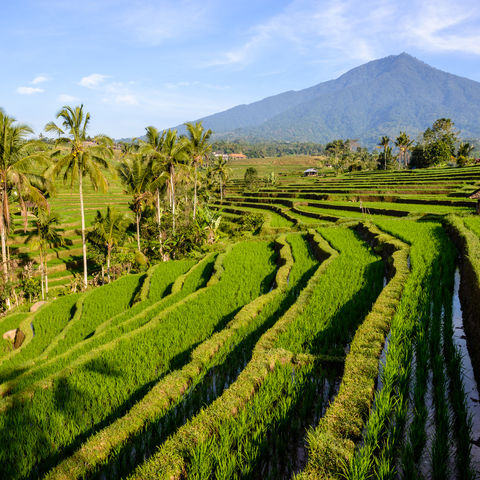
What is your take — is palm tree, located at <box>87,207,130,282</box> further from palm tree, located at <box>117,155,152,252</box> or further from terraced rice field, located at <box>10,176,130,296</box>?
terraced rice field, located at <box>10,176,130,296</box>

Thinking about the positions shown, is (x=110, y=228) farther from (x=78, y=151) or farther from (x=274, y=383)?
(x=274, y=383)

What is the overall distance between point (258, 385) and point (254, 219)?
22.8m

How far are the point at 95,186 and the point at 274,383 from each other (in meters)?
14.5

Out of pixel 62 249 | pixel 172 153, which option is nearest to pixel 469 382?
pixel 172 153

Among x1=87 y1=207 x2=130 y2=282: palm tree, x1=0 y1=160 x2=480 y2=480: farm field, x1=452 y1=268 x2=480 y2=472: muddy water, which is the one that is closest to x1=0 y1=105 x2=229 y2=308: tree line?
x1=87 y1=207 x2=130 y2=282: palm tree

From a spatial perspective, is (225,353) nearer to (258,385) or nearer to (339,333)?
(258,385)

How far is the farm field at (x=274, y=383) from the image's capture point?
2869mm

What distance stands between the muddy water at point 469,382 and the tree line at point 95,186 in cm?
1426

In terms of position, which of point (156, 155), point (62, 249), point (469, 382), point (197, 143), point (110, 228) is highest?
point (197, 143)

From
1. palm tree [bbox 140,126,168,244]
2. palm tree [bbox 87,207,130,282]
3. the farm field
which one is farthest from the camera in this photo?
palm tree [bbox 140,126,168,244]

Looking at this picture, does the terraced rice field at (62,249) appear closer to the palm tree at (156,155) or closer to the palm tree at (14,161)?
the palm tree at (14,161)

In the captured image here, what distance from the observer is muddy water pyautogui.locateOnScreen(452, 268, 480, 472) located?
293 cm

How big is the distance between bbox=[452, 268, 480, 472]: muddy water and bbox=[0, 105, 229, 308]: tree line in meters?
14.3

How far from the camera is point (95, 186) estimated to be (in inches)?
612
